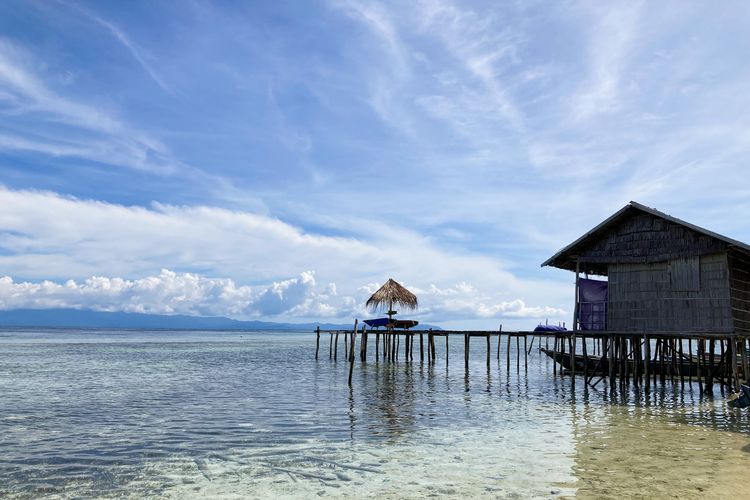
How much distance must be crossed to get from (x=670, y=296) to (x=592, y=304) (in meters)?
3.22

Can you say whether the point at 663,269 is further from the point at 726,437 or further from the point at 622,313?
the point at 726,437

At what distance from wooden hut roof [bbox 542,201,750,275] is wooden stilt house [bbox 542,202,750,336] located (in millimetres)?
35

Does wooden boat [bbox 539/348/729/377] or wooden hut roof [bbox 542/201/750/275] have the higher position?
wooden hut roof [bbox 542/201/750/275]

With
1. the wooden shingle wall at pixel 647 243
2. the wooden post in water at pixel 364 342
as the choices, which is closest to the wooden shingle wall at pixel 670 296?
the wooden shingle wall at pixel 647 243

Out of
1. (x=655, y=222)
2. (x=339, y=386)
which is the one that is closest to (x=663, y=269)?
(x=655, y=222)

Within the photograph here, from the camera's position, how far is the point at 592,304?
78.3 ft

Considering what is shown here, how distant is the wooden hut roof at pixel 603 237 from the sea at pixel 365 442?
527 centimetres

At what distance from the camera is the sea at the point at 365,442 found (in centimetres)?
956

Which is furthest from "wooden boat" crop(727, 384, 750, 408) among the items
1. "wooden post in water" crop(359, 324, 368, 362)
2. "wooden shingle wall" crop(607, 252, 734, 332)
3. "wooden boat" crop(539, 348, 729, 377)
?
"wooden post in water" crop(359, 324, 368, 362)

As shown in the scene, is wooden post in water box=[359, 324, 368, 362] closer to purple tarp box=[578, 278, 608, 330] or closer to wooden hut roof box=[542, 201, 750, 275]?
wooden hut roof box=[542, 201, 750, 275]

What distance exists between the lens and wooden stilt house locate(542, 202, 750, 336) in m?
20.2

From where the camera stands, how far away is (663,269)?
21.5 meters

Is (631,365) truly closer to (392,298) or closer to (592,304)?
(592,304)

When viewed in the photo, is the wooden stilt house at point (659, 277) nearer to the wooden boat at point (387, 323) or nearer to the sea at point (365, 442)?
the sea at point (365, 442)
